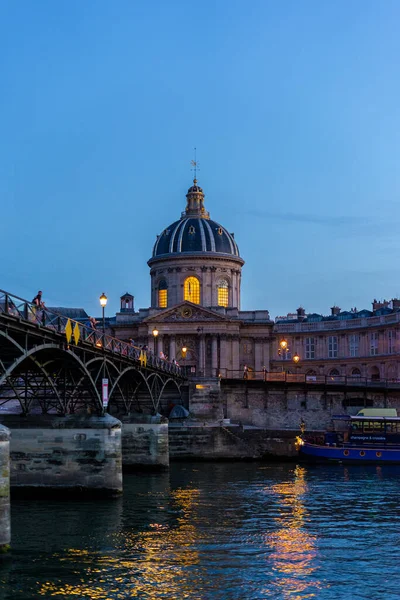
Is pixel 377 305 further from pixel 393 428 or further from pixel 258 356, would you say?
pixel 393 428

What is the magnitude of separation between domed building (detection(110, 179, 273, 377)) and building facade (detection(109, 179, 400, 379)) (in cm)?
14

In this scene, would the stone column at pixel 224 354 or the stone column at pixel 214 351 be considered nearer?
the stone column at pixel 214 351

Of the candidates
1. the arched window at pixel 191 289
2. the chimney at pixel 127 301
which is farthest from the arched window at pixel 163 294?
the chimney at pixel 127 301

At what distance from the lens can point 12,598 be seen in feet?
82.3

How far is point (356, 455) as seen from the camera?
6988cm

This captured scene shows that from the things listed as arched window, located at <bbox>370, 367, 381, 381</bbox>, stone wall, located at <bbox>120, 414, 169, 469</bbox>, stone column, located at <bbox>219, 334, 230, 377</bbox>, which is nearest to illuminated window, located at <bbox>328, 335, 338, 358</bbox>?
arched window, located at <bbox>370, 367, 381, 381</bbox>

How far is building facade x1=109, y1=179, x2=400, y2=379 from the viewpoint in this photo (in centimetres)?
12431

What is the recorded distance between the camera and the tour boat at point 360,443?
69.7 m

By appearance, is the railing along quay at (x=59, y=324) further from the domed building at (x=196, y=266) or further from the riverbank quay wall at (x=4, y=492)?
the domed building at (x=196, y=266)

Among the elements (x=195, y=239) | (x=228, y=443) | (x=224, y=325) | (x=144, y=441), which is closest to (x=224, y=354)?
(x=224, y=325)

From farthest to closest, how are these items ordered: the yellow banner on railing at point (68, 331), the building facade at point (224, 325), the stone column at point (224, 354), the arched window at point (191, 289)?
the arched window at point (191, 289)
the building facade at point (224, 325)
the stone column at point (224, 354)
the yellow banner on railing at point (68, 331)

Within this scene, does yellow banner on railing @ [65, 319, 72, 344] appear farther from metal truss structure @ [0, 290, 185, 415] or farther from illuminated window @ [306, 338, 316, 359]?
illuminated window @ [306, 338, 316, 359]

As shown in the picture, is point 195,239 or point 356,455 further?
point 195,239

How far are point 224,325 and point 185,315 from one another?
222 inches
